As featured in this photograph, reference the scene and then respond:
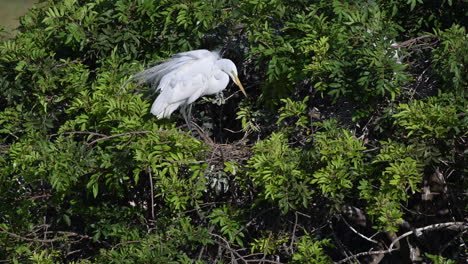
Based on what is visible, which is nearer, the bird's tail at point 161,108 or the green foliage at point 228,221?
the green foliage at point 228,221

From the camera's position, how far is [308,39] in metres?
3.53

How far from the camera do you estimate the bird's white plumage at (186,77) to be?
3.87 metres

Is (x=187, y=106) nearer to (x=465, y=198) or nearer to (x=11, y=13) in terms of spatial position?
(x=465, y=198)

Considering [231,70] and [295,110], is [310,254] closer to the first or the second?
[295,110]

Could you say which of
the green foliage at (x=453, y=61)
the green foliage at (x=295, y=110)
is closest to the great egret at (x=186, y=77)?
the green foliage at (x=295, y=110)

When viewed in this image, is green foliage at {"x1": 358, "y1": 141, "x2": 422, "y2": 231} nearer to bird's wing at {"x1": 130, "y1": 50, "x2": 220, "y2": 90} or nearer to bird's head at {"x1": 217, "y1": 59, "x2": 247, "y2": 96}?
bird's head at {"x1": 217, "y1": 59, "x2": 247, "y2": 96}

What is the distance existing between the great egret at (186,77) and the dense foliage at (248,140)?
0.09 m

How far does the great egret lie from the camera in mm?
3873

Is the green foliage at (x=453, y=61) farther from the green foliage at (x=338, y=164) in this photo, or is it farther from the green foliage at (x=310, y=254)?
the green foliage at (x=310, y=254)

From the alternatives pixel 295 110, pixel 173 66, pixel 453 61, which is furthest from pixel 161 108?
pixel 453 61

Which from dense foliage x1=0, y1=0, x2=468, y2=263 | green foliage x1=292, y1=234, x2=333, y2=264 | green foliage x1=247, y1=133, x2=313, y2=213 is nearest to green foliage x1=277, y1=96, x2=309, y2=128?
dense foliage x1=0, y1=0, x2=468, y2=263

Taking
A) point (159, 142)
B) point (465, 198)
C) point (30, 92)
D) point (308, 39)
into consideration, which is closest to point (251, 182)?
point (159, 142)

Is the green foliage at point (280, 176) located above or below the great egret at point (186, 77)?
below

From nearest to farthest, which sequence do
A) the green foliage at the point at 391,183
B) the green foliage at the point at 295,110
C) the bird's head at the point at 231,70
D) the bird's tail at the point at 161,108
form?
the green foliage at the point at 391,183 < the green foliage at the point at 295,110 < the bird's tail at the point at 161,108 < the bird's head at the point at 231,70
